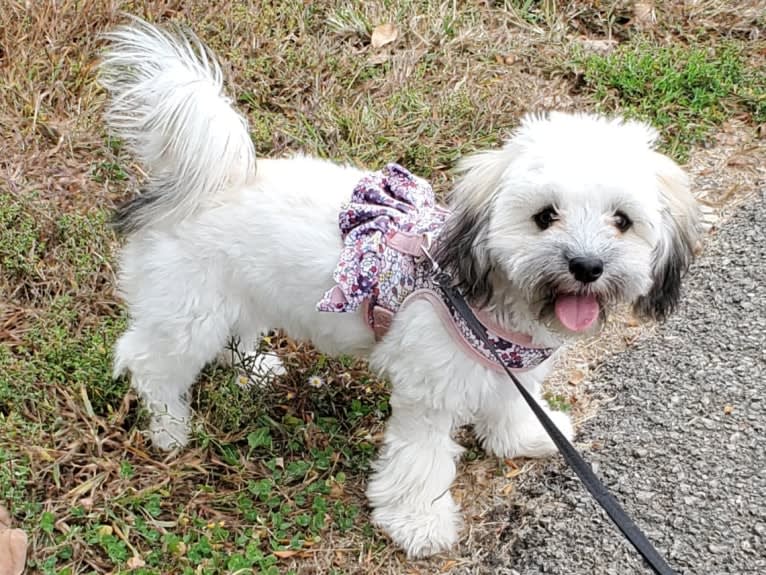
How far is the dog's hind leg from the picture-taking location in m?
2.99

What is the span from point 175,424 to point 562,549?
5.01ft

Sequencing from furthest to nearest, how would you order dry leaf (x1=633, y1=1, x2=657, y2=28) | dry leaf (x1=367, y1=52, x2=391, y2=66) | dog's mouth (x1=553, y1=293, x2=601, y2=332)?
dry leaf (x1=633, y1=1, x2=657, y2=28) → dry leaf (x1=367, y1=52, x2=391, y2=66) → dog's mouth (x1=553, y1=293, x2=601, y2=332)

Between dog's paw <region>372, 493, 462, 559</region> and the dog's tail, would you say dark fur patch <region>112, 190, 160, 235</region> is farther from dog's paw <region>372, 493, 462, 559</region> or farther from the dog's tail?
dog's paw <region>372, 493, 462, 559</region>

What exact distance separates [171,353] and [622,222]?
166 cm

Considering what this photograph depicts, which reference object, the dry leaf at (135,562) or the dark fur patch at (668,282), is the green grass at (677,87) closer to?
the dark fur patch at (668,282)

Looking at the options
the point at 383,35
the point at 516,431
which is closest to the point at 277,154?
the point at 383,35

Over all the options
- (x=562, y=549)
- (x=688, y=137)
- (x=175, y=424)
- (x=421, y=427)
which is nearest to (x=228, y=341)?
(x=175, y=424)

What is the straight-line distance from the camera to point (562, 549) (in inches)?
118

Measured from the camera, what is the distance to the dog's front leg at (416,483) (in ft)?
9.64

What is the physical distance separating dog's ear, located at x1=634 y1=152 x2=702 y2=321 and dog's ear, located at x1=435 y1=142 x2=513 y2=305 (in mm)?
462

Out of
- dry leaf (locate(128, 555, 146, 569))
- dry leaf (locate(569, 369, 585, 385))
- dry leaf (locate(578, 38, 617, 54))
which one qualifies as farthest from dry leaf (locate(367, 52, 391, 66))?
dry leaf (locate(128, 555, 146, 569))

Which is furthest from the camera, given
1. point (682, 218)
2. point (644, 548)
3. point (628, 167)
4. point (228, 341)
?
point (228, 341)

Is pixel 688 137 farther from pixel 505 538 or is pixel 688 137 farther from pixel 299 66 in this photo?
pixel 505 538

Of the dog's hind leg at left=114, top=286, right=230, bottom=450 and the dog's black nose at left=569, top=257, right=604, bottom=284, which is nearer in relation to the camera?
the dog's black nose at left=569, top=257, right=604, bottom=284
